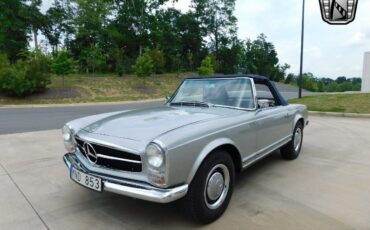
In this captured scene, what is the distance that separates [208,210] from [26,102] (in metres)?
17.4

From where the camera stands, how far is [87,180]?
272 cm

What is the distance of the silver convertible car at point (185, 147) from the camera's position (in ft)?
7.80

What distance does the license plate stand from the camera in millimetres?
2601

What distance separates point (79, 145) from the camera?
3.06 meters

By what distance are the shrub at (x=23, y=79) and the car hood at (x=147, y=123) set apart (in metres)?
16.6

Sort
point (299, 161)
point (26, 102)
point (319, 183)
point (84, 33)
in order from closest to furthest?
point (319, 183)
point (299, 161)
point (26, 102)
point (84, 33)

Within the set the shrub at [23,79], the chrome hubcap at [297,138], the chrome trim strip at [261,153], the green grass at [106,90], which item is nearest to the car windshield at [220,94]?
the chrome trim strip at [261,153]

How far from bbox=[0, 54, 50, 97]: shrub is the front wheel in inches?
695

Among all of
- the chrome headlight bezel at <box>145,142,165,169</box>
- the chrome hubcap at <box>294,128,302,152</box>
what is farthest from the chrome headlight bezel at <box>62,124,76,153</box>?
the chrome hubcap at <box>294,128,302,152</box>

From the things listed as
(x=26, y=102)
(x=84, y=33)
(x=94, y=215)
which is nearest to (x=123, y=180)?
(x=94, y=215)

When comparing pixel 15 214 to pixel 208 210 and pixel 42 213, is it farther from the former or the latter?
pixel 208 210

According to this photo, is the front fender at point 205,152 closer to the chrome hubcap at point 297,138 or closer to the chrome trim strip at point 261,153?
the chrome trim strip at point 261,153

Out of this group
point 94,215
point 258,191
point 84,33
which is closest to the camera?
point 94,215

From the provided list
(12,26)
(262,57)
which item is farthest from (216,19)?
(12,26)
